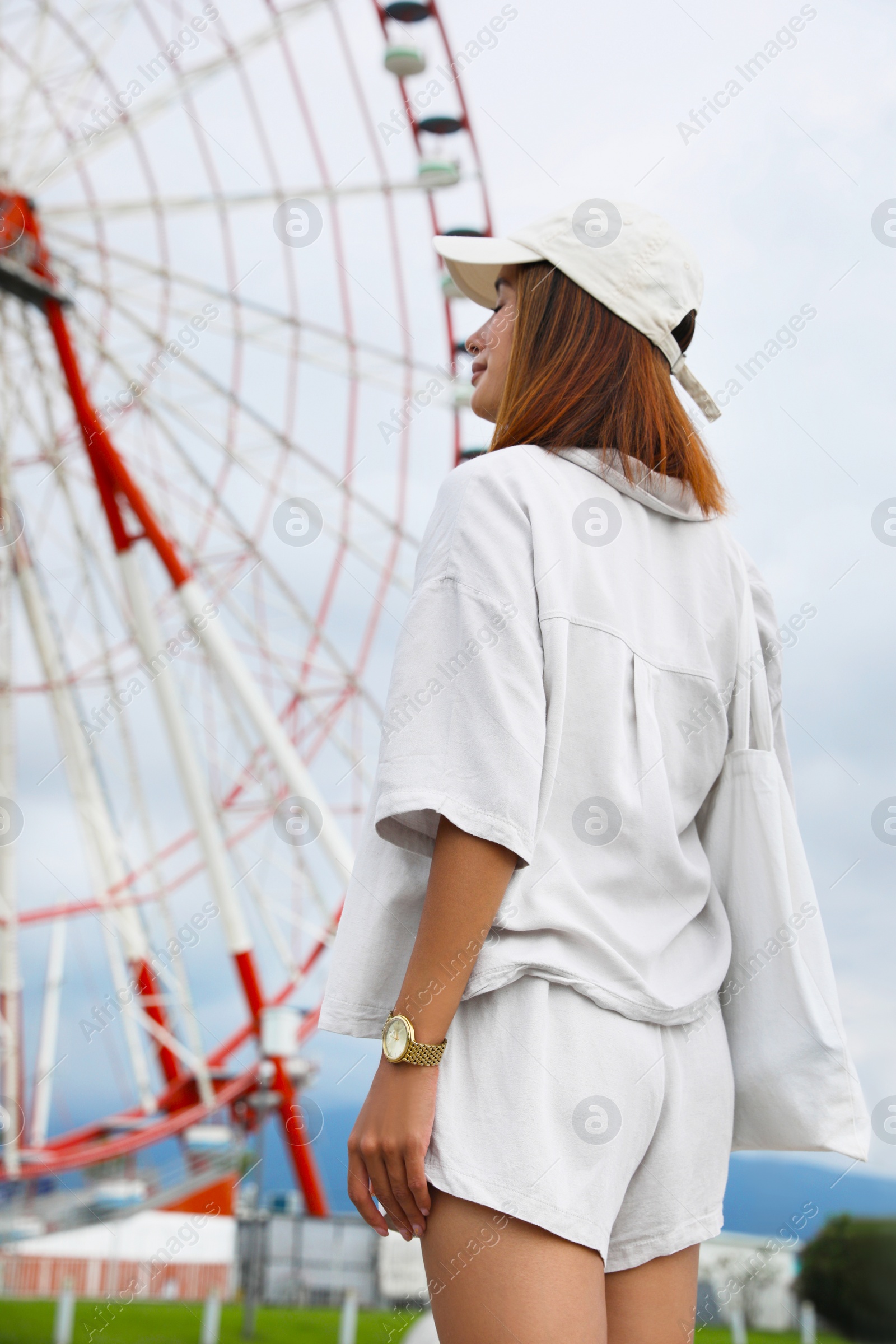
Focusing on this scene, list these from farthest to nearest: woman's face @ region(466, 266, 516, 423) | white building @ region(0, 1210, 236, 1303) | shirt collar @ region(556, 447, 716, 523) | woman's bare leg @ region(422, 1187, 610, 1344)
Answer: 1. white building @ region(0, 1210, 236, 1303)
2. woman's face @ region(466, 266, 516, 423)
3. shirt collar @ region(556, 447, 716, 523)
4. woman's bare leg @ region(422, 1187, 610, 1344)

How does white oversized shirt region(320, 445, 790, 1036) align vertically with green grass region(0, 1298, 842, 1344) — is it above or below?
above

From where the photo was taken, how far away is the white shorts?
0.95 m

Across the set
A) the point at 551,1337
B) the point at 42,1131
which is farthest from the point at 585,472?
the point at 42,1131

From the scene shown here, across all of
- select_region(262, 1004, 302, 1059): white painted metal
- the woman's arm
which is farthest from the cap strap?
select_region(262, 1004, 302, 1059): white painted metal

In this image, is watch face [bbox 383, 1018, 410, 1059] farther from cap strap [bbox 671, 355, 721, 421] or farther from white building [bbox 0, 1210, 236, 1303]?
→ white building [bbox 0, 1210, 236, 1303]

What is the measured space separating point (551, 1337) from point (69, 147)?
27.8 ft

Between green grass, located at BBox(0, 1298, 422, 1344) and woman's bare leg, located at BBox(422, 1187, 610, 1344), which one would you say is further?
green grass, located at BBox(0, 1298, 422, 1344)

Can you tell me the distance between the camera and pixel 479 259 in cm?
129

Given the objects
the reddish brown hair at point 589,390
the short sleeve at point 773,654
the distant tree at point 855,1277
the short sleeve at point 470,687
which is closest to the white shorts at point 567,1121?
the short sleeve at point 470,687

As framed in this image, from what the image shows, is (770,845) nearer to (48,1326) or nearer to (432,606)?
(432,606)

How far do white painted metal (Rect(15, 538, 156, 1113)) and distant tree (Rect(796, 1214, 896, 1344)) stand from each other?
173 inches

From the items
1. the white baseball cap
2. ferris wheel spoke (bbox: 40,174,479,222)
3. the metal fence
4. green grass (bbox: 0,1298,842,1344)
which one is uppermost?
ferris wheel spoke (bbox: 40,174,479,222)

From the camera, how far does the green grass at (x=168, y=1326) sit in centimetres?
786

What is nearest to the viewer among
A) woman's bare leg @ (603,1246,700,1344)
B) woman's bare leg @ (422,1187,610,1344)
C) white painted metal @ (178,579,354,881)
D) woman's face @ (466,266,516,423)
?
woman's bare leg @ (422,1187,610,1344)
